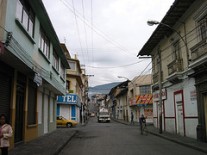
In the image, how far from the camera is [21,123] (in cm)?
1380

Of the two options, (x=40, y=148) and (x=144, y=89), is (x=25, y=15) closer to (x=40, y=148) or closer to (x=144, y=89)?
(x=40, y=148)

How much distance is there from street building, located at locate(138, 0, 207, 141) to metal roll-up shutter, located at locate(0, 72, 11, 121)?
30.7 ft

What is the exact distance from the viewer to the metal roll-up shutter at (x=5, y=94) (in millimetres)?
10986

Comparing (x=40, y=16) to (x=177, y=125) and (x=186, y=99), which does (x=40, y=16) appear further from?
(x=177, y=125)

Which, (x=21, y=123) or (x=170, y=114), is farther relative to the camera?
(x=170, y=114)

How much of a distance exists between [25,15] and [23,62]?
2484 millimetres

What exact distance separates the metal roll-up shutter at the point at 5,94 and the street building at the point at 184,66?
9350 millimetres

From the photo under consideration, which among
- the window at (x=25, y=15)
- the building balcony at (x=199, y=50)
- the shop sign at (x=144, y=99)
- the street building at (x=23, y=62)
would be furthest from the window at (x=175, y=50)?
the shop sign at (x=144, y=99)

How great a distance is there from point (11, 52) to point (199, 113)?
1079 cm

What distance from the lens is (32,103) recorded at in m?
16.2

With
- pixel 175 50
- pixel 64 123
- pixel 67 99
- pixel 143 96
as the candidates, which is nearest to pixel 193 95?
pixel 175 50

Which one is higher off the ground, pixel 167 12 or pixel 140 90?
pixel 167 12

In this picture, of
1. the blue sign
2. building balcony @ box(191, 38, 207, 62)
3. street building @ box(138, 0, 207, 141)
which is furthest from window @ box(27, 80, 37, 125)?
the blue sign

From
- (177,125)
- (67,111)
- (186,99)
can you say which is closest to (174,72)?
(186,99)
